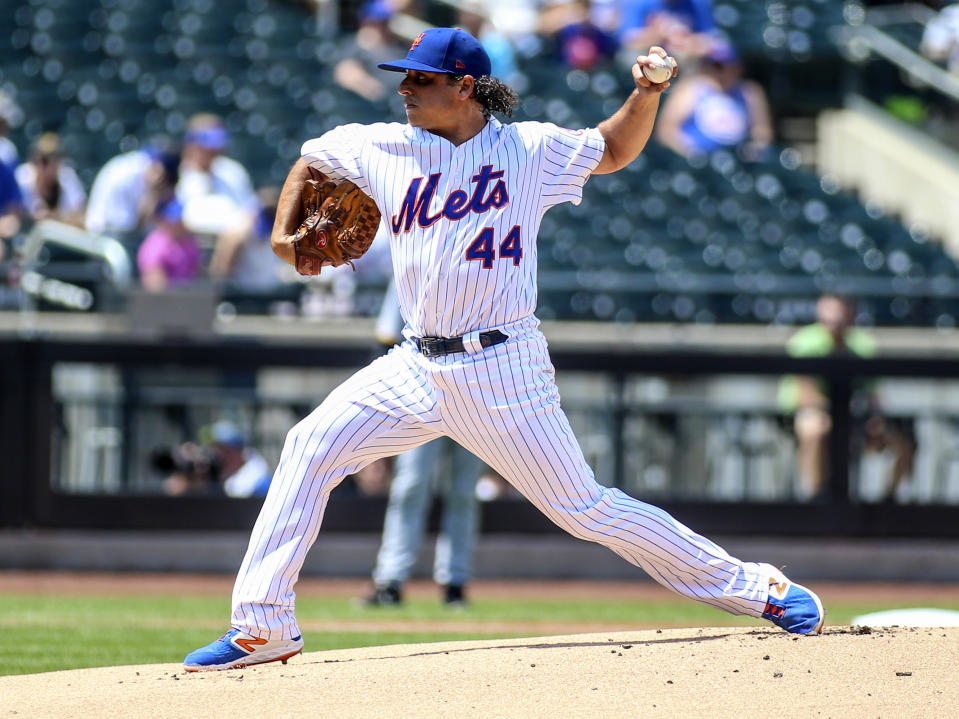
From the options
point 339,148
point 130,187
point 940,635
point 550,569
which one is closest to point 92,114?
point 130,187

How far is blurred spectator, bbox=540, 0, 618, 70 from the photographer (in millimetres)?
14125

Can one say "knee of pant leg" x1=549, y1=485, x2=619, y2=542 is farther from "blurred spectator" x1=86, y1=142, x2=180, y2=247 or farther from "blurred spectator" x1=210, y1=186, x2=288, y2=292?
"blurred spectator" x1=86, y1=142, x2=180, y2=247

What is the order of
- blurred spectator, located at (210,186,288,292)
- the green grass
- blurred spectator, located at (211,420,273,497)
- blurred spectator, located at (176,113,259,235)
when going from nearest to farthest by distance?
the green grass < blurred spectator, located at (211,420,273,497) < blurred spectator, located at (210,186,288,292) < blurred spectator, located at (176,113,259,235)

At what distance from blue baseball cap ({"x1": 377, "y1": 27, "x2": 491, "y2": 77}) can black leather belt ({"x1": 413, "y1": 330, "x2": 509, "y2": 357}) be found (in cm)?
78

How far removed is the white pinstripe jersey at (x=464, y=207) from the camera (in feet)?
14.2

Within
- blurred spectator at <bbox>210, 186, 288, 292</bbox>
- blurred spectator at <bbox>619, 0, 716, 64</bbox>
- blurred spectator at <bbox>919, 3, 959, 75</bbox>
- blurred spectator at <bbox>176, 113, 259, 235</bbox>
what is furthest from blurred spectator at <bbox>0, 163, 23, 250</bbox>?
blurred spectator at <bbox>919, 3, 959, 75</bbox>

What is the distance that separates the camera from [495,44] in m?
13.3

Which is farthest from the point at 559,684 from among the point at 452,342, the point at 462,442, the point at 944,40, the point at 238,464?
the point at 944,40

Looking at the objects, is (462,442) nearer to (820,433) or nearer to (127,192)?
(820,433)

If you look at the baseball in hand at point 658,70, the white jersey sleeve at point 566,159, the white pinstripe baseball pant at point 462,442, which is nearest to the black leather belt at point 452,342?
the white pinstripe baseball pant at point 462,442

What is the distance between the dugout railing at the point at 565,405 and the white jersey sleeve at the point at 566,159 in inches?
182

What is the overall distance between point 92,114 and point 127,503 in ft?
18.6

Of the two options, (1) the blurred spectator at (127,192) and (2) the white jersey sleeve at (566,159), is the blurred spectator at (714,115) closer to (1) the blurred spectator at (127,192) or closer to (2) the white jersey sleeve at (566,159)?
(1) the blurred spectator at (127,192)

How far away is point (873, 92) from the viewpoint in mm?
15195
